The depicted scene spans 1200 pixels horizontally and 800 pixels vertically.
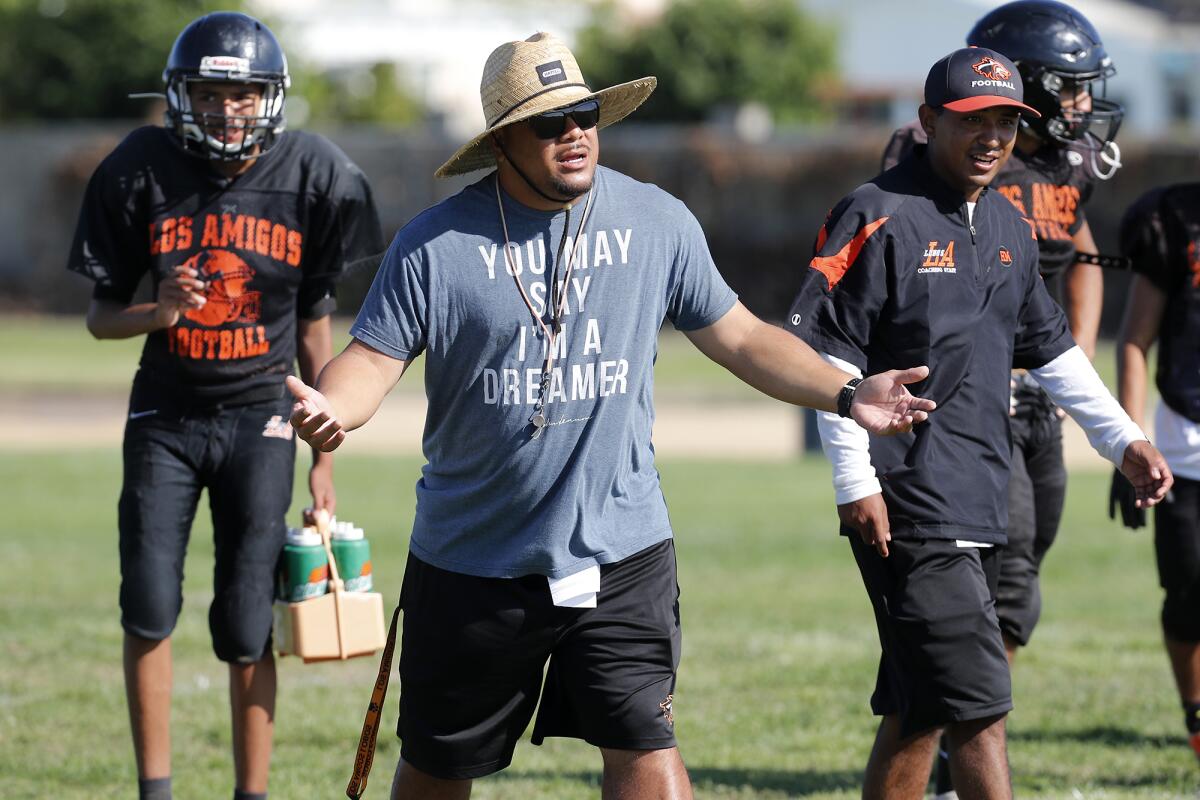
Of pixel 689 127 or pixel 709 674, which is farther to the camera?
pixel 689 127

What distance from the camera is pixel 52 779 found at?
20.9ft

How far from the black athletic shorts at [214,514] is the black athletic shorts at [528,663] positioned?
1305 millimetres

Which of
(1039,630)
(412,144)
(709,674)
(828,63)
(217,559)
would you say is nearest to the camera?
(217,559)

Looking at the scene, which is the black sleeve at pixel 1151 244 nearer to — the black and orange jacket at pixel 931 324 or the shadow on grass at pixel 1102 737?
the black and orange jacket at pixel 931 324

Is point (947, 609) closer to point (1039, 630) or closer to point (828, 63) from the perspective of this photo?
point (1039, 630)

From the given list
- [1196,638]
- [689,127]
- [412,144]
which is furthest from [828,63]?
[1196,638]

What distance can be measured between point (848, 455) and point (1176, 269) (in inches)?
86.4

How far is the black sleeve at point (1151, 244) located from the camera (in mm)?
6430

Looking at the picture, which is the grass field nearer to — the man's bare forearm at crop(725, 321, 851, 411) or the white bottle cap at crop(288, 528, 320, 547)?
the white bottle cap at crop(288, 528, 320, 547)

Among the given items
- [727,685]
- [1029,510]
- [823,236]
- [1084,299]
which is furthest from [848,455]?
[727,685]

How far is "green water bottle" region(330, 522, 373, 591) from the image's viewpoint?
228 inches

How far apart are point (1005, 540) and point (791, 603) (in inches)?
218

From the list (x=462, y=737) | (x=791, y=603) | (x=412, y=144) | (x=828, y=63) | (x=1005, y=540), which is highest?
(x=828, y=63)

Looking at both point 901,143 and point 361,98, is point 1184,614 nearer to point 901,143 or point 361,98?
point 901,143
